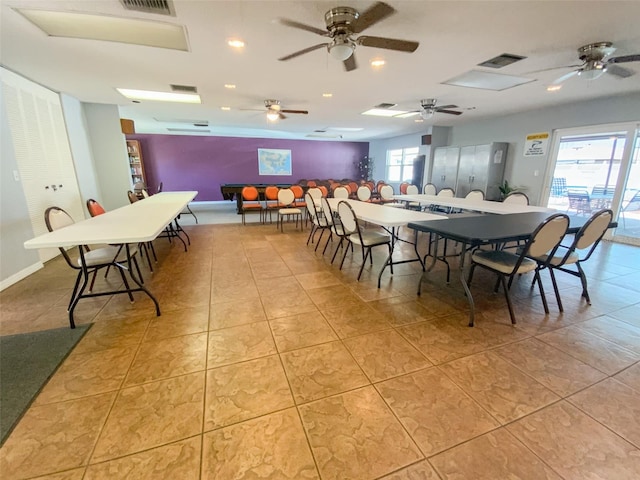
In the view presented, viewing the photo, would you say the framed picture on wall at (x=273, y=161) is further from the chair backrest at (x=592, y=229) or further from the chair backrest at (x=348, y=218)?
the chair backrest at (x=592, y=229)

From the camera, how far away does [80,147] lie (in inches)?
196

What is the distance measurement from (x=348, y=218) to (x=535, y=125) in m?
5.51

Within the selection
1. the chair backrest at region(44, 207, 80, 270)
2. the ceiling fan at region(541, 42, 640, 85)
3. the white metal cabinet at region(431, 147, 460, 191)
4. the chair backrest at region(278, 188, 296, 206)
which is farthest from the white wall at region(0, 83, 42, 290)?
the white metal cabinet at region(431, 147, 460, 191)

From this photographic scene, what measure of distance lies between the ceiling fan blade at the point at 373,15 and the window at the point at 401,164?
25.7ft

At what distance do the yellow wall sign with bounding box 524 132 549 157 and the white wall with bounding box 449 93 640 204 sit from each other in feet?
0.26

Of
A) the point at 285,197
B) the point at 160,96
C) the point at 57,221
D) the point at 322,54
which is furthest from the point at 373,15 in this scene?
the point at 160,96

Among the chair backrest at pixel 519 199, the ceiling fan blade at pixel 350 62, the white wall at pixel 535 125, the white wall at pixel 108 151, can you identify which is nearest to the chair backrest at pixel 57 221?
the ceiling fan blade at pixel 350 62

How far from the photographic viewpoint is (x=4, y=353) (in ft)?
6.09

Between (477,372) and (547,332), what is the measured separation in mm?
892

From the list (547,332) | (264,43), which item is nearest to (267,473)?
(547,332)

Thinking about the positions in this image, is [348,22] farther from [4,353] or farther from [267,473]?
[4,353]

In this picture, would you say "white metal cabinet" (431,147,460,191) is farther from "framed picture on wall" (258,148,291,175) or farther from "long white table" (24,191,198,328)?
"long white table" (24,191,198,328)

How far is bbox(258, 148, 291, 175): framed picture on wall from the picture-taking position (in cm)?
1046

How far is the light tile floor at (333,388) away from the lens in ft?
3.86
